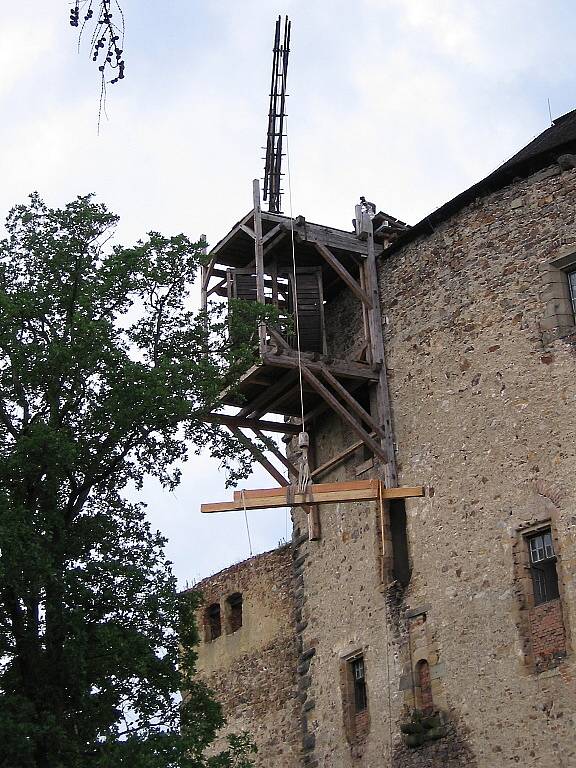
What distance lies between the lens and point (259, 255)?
52.9 feet

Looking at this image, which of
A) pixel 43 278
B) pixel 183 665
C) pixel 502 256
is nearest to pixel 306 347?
pixel 502 256

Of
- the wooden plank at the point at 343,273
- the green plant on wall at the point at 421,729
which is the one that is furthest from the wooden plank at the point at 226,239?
the green plant on wall at the point at 421,729

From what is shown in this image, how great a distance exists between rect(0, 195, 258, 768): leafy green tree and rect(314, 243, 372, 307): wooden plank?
293 centimetres

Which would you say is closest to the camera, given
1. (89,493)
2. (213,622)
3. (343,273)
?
(89,493)

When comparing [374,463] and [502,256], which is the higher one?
[502,256]

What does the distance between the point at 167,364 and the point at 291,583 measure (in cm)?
646

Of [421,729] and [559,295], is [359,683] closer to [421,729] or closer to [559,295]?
[421,729]

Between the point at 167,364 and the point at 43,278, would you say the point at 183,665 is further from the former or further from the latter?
the point at 43,278

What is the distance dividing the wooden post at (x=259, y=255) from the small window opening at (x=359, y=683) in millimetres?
4425

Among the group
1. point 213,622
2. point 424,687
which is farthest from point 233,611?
point 424,687

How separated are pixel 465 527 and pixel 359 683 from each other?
9.39 ft

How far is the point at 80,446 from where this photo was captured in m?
12.8

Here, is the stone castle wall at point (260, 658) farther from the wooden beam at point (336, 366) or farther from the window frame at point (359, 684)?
the wooden beam at point (336, 366)

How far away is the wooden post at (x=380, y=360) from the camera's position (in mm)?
16078
